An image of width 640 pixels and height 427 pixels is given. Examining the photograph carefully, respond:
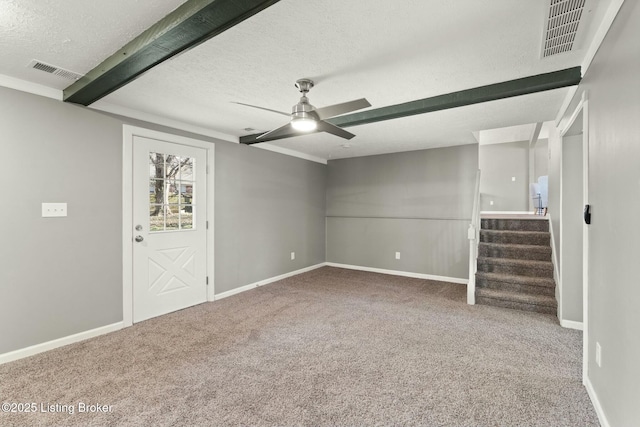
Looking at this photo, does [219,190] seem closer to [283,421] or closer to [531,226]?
[283,421]

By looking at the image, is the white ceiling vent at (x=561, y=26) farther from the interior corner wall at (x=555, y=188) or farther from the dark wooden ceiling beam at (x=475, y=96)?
the interior corner wall at (x=555, y=188)

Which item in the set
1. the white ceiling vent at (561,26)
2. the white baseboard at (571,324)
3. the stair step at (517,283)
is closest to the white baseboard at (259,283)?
the stair step at (517,283)

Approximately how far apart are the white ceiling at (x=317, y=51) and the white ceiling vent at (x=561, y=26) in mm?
45

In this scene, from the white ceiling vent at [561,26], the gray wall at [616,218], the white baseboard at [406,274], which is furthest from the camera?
the white baseboard at [406,274]

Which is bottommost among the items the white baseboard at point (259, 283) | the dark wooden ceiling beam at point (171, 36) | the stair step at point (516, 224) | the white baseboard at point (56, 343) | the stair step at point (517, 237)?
the white baseboard at point (56, 343)

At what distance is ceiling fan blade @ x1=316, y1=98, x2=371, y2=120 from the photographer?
2.18 meters

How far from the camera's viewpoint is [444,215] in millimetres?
5246

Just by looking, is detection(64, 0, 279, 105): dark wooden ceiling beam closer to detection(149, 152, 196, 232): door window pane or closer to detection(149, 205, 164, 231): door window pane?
detection(149, 152, 196, 232): door window pane

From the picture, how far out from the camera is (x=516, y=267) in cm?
412

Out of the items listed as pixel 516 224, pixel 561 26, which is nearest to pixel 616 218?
pixel 561 26

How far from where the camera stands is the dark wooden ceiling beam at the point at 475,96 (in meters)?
2.37

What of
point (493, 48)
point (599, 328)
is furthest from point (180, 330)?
point (493, 48)

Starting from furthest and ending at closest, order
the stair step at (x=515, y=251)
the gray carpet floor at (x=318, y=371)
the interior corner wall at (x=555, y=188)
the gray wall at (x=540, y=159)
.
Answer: the gray wall at (x=540, y=159) < the stair step at (x=515, y=251) < the interior corner wall at (x=555, y=188) < the gray carpet floor at (x=318, y=371)

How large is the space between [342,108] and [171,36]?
1.20 meters
